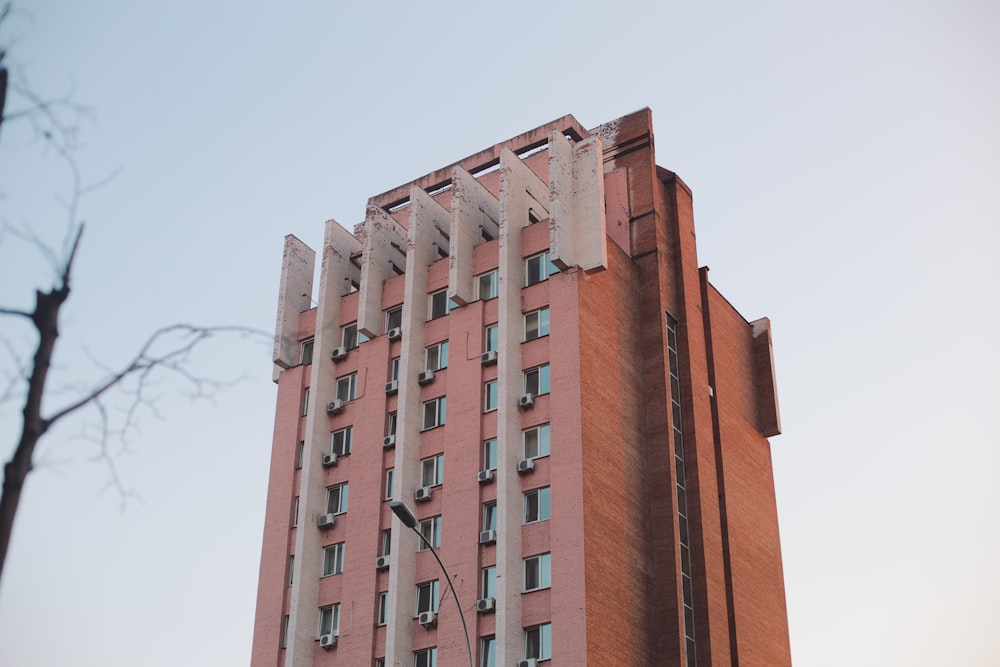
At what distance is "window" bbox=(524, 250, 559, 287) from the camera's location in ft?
136

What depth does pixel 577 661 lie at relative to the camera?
111ft

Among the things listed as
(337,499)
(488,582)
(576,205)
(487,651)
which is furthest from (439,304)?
(487,651)

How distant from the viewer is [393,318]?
151 feet

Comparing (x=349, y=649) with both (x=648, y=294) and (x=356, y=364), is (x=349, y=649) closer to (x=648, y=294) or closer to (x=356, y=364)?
(x=356, y=364)

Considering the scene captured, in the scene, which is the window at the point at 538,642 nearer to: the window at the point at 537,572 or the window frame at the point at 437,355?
the window at the point at 537,572

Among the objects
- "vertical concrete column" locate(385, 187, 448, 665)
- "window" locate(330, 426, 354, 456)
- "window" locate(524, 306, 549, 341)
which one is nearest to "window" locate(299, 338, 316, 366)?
"window" locate(330, 426, 354, 456)

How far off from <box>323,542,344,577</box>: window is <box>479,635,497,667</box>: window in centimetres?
740

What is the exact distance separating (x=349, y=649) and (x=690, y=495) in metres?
12.8

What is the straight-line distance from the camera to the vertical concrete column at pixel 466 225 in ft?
140

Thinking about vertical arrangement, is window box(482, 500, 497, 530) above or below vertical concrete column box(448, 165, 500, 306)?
below

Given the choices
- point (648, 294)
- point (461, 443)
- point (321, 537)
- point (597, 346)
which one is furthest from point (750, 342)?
point (321, 537)

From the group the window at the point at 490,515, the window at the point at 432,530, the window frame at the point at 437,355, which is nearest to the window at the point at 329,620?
the window at the point at 432,530

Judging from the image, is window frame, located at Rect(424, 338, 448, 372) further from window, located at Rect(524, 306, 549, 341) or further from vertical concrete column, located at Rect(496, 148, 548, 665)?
window, located at Rect(524, 306, 549, 341)

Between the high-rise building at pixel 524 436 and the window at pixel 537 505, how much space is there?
11cm
